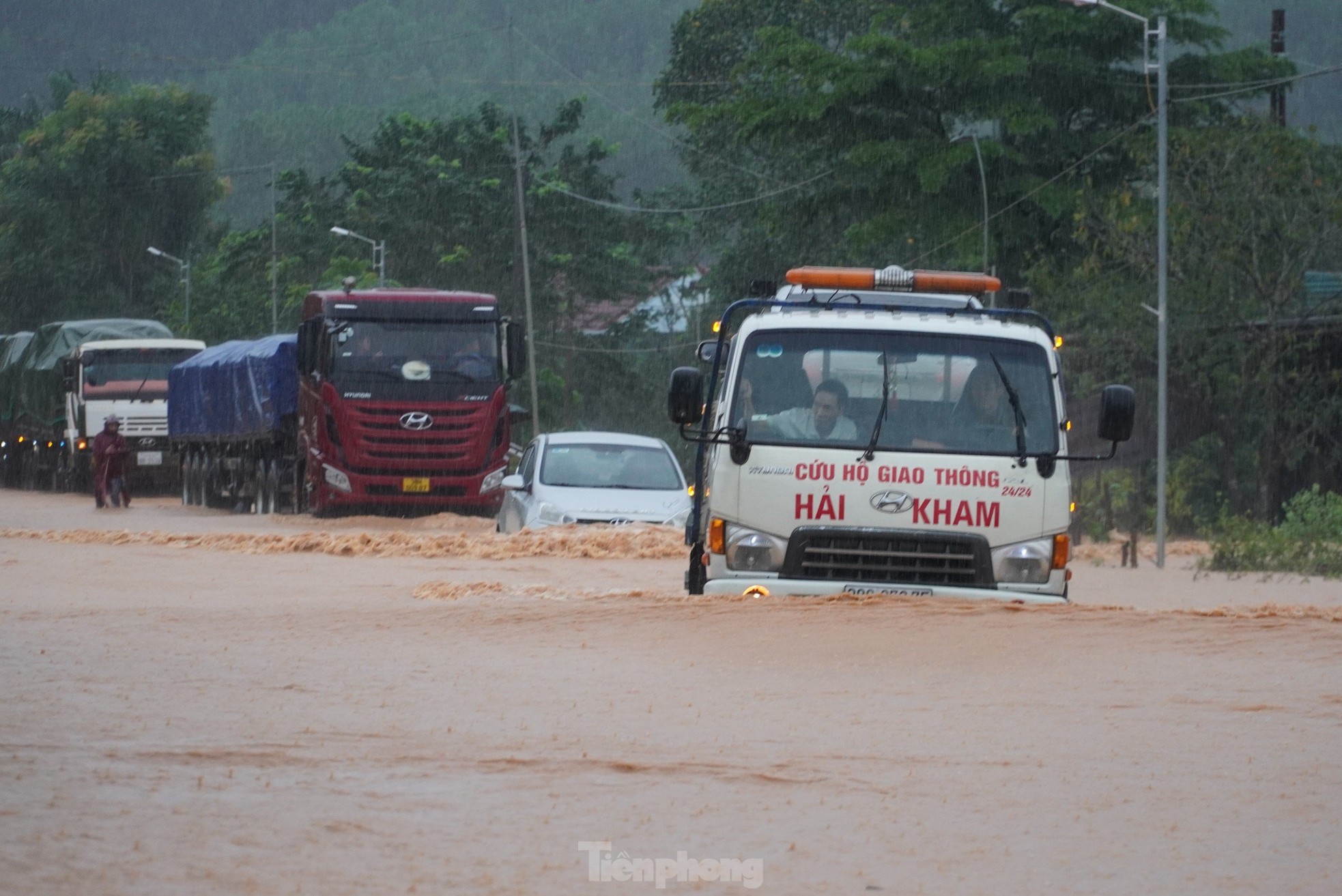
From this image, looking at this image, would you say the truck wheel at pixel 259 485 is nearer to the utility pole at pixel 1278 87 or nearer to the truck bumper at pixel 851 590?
the utility pole at pixel 1278 87

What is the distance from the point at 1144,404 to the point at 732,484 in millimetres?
22776

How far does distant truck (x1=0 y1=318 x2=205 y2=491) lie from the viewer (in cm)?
3981

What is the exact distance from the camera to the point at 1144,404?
32812 mm

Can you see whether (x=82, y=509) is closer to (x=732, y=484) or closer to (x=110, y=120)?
(x=732, y=484)

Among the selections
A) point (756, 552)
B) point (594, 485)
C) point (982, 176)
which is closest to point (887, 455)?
point (756, 552)

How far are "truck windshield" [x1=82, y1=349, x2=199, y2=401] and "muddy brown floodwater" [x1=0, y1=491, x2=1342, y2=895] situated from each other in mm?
25491

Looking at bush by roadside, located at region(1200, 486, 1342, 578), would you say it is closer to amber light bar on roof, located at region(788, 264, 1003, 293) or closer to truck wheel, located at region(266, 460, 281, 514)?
amber light bar on roof, located at region(788, 264, 1003, 293)

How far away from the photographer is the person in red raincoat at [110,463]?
35.0 meters

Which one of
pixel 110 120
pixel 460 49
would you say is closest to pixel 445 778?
pixel 110 120

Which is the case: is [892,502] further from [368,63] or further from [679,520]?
[368,63]

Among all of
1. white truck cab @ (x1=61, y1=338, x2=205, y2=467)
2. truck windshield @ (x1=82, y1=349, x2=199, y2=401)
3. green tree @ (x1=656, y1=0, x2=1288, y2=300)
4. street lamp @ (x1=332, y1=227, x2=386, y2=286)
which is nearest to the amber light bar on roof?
green tree @ (x1=656, y1=0, x2=1288, y2=300)

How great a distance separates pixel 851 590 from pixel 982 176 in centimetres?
2547

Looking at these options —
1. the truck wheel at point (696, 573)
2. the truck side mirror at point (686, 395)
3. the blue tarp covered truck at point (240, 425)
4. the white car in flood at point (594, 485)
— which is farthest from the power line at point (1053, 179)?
the truck side mirror at point (686, 395)

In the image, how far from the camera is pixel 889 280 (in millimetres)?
13359
